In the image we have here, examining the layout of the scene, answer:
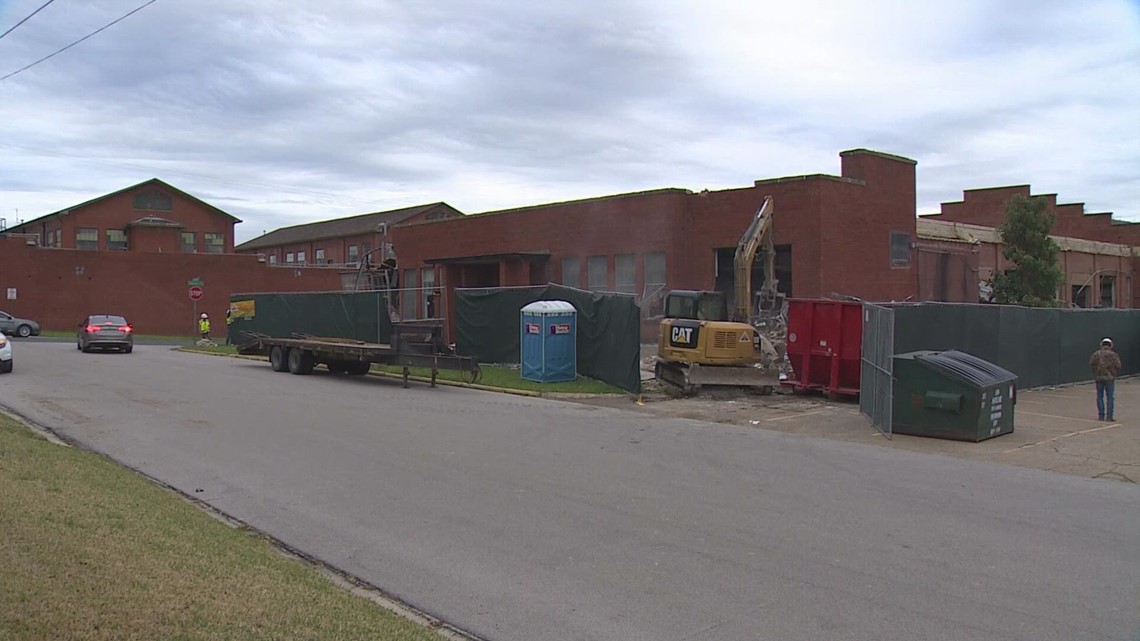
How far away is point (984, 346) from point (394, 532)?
1748 centimetres

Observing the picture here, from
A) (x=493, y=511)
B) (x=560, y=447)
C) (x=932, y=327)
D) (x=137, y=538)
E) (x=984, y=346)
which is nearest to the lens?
(x=137, y=538)

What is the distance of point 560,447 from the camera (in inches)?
506

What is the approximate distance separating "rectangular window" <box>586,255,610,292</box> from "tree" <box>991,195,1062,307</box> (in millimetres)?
17281

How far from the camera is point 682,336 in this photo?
2130 centimetres

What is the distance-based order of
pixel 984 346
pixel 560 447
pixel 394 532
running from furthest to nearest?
pixel 984 346, pixel 560 447, pixel 394 532

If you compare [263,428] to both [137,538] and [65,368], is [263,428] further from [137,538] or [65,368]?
[65,368]

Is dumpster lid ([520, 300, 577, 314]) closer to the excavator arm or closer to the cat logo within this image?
the cat logo

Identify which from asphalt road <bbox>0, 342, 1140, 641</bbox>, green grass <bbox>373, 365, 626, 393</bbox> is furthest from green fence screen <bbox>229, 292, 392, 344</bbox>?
asphalt road <bbox>0, 342, 1140, 641</bbox>

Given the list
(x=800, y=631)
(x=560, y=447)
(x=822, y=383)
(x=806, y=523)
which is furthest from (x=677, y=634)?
(x=822, y=383)

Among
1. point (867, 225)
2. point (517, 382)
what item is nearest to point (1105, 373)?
point (517, 382)

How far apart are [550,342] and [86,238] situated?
6922 centimetres

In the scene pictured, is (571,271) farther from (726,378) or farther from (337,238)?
(337,238)

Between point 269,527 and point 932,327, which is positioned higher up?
point 932,327

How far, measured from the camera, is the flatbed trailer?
21.5 metres
